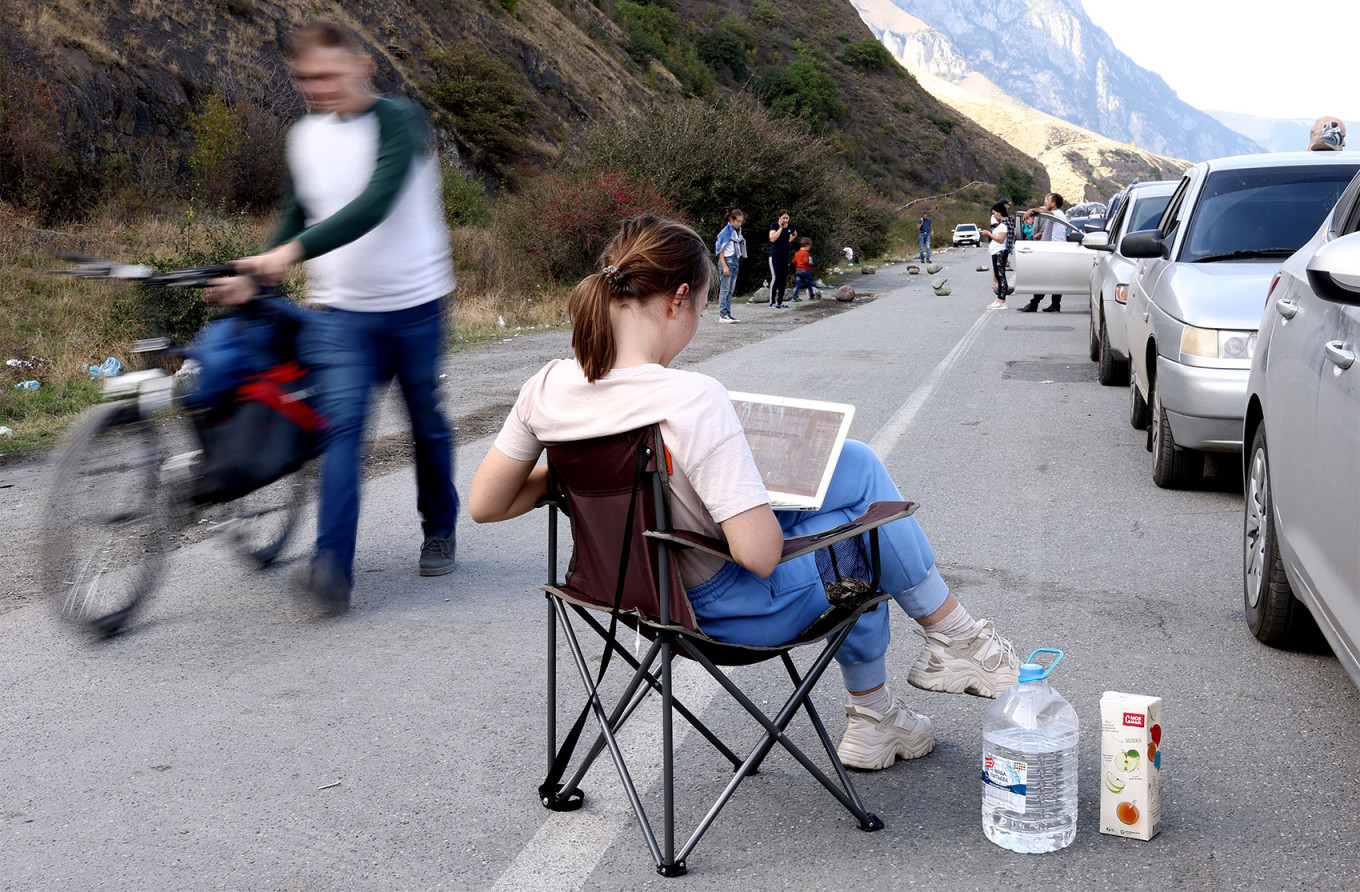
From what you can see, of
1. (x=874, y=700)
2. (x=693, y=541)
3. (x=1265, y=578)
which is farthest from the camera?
(x=1265, y=578)

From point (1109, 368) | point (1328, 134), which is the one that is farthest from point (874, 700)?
point (1109, 368)

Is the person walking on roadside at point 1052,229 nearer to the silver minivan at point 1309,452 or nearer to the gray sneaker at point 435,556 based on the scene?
the silver minivan at point 1309,452

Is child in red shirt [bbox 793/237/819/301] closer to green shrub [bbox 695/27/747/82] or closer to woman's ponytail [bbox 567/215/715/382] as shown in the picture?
woman's ponytail [bbox 567/215/715/382]

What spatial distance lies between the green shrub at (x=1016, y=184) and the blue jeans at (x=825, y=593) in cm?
11134

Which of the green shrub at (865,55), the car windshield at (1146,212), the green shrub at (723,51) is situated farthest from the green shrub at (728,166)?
the green shrub at (865,55)

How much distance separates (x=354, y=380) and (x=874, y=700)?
2.40 m

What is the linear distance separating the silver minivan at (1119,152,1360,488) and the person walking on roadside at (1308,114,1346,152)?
1631mm

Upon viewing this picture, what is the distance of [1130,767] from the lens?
9.71 feet

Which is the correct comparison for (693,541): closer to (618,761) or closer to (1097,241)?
(618,761)

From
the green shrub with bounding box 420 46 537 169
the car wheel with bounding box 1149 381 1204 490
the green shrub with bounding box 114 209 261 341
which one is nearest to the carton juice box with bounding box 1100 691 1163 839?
the car wheel with bounding box 1149 381 1204 490

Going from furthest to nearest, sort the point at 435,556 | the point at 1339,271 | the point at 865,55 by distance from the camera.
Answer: the point at 865,55
the point at 435,556
the point at 1339,271

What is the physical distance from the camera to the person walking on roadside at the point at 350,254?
4641 mm

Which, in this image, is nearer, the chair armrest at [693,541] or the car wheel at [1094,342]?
the chair armrest at [693,541]

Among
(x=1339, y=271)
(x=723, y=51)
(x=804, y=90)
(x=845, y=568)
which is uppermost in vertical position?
(x=723, y=51)
